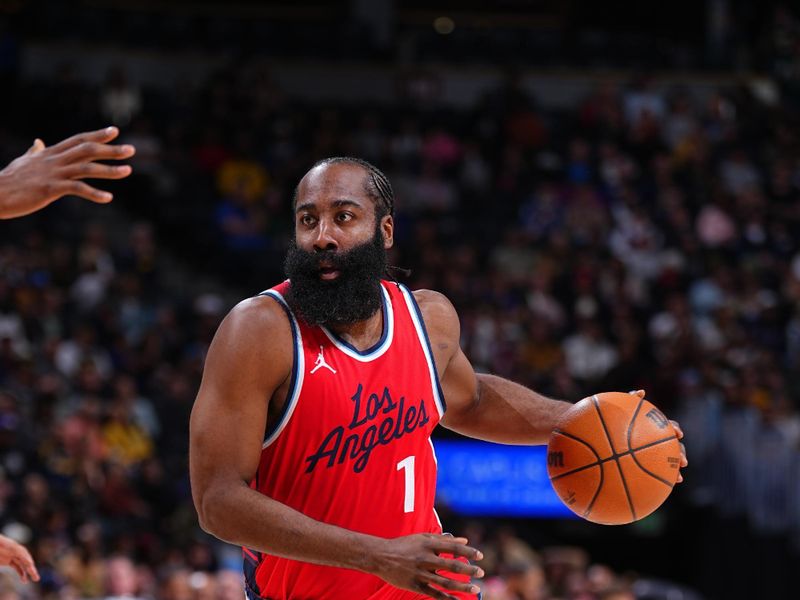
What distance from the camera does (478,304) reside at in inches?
541

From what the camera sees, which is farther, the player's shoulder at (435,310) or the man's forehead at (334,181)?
the player's shoulder at (435,310)

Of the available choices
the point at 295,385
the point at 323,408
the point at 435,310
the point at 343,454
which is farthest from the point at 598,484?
the point at 295,385

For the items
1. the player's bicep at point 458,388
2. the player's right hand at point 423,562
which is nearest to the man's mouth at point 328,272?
the player's bicep at point 458,388

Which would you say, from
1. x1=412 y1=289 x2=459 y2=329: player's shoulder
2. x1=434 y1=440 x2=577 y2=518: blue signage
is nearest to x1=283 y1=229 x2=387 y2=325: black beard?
x1=412 y1=289 x2=459 y2=329: player's shoulder

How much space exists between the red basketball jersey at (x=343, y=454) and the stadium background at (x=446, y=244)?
4528 mm

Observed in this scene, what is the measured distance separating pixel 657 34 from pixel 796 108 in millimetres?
3780

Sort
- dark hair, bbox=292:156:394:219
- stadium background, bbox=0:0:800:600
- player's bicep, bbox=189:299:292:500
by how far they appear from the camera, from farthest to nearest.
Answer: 1. stadium background, bbox=0:0:800:600
2. dark hair, bbox=292:156:394:219
3. player's bicep, bbox=189:299:292:500

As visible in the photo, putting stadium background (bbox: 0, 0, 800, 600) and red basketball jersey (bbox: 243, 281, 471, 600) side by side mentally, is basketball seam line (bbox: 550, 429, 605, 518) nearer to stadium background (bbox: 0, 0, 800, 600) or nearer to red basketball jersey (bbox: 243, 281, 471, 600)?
red basketball jersey (bbox: 243, 281, 471, 600)

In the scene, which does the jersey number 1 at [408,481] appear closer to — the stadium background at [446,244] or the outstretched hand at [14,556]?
the outstretched hand at [14,556]

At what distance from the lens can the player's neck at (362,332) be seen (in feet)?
14.1

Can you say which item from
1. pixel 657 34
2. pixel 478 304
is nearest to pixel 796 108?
pixel 657 34

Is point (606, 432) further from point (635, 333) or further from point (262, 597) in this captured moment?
point (635, 333)

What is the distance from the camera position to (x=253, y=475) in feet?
13.1

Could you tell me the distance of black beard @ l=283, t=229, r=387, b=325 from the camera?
4.19 metres
